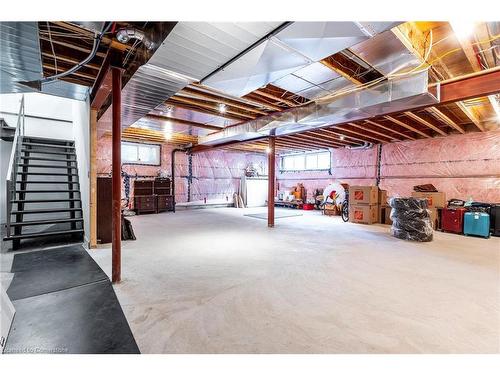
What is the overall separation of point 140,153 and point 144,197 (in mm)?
1794

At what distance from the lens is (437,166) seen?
23.0ft

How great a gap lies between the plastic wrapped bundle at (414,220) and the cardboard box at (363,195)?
194cm

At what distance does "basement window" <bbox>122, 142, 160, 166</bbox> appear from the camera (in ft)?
29.3

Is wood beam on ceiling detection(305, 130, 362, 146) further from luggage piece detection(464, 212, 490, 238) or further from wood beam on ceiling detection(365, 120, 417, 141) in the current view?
luggage piece detection(464, 212, 490, 238)

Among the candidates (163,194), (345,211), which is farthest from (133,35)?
(163,194)

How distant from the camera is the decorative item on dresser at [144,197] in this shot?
862cm

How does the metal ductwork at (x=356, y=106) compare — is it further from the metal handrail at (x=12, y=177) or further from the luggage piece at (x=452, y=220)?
the metal handrail at (x=12, y=177)

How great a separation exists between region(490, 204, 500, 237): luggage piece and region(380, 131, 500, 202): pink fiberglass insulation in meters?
1.01

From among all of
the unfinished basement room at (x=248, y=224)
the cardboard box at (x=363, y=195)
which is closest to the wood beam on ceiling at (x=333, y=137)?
the unfinished basement room at (x=248, y=224)

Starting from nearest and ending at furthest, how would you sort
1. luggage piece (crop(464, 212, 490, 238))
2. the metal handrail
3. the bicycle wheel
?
the metal handrail
luggage piece (crop(464, 212, 490, 238))
the bicycle wheel

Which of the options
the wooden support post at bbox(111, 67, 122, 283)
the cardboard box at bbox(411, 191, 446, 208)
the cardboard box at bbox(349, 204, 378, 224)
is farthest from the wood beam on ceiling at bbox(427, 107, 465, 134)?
the wooden support post at bbox(111, 67, 122, 283)

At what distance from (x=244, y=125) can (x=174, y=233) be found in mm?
3053

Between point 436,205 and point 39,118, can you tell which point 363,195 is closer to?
point 436,205
